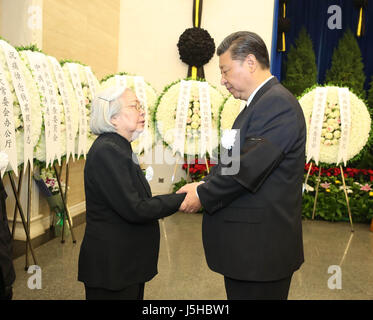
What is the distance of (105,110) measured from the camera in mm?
1612

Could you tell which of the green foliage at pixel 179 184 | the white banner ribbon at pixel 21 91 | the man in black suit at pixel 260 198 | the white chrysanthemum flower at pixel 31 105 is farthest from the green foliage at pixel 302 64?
the man in black suit at pixel 260 198

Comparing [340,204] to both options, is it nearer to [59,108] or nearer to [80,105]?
[80,105]

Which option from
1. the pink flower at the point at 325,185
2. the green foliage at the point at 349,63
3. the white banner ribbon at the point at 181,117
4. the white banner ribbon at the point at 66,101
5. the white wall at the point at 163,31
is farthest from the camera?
the green foliage at the point at 349,63

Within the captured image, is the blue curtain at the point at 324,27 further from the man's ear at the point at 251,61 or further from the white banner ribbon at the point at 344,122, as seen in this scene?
the man's ear at the point at 251,61

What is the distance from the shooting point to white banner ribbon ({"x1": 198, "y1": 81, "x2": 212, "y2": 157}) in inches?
153

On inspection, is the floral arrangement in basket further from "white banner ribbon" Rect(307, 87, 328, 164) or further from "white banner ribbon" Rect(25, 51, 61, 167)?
"white banner ribbon" Rect(307, 87, 328, 164)

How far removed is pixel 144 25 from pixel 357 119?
10.5 feet

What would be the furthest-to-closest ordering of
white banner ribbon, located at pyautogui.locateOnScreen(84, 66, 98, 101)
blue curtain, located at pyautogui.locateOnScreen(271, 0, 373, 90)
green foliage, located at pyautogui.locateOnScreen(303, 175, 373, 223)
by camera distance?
1. blue curtain, located at pyautogui.locateOnScreen(271, 0, 373, 90)
2. green foliage, located at pyautogui.locateOnScreen(303, 175, 373, 223)
3. white banner ribbon, located at pyautogui.locateOnScreen(84, 66, 98, 101)

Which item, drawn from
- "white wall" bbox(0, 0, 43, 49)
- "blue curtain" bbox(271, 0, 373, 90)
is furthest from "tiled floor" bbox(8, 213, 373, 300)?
"blue curtain" bbox(271, 0, 373, 90)

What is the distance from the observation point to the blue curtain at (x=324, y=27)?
702 centimetres

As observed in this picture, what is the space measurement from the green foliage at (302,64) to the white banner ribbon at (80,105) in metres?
4.48

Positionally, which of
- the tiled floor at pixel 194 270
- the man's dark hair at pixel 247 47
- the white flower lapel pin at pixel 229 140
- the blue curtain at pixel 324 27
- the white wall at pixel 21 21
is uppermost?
the blue curtain at pixel 324 27

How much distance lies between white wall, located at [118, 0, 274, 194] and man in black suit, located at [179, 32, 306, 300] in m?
4.09

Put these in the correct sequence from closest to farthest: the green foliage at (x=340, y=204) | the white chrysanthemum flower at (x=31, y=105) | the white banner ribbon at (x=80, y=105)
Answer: the white chrysanthemum flower at (x=31, y=105) → the white banner ribbon at (x=80, y=105) → the green foliage at (x=340, y=204)
